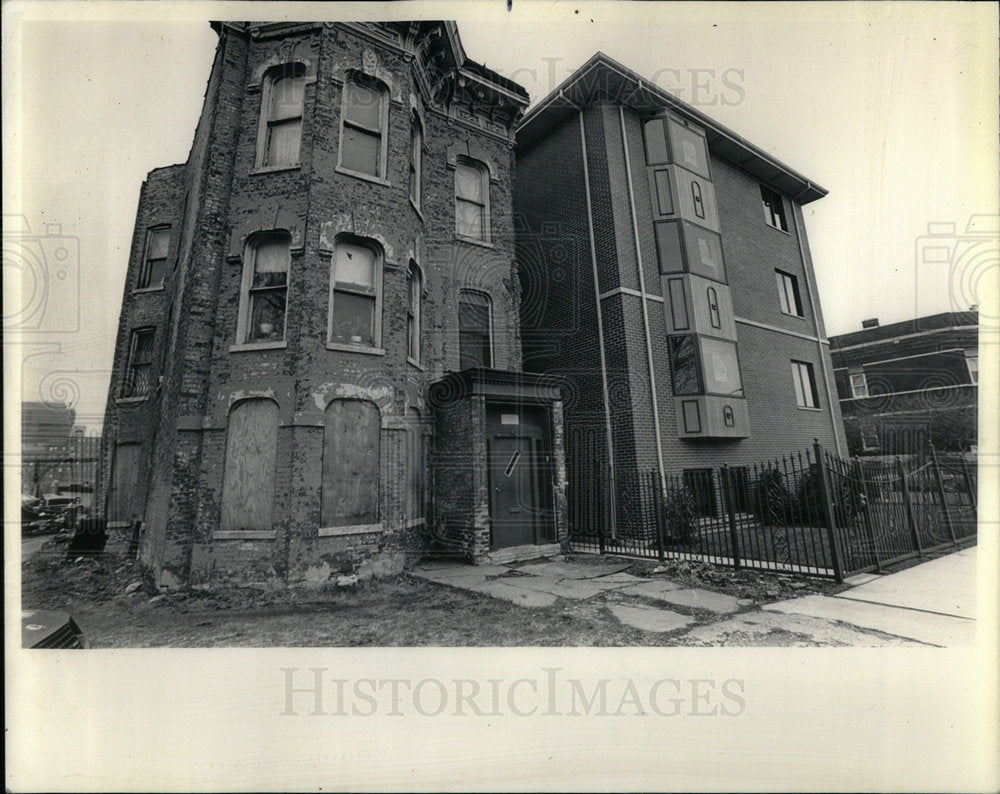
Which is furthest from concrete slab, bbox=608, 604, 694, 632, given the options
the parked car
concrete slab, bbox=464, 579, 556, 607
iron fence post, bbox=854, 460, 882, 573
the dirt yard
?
the parked car

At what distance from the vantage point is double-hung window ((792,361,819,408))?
13992 mm

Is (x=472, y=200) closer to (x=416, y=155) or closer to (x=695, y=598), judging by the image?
(x=416, y=155)

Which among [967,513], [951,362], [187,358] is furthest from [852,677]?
[187,358]

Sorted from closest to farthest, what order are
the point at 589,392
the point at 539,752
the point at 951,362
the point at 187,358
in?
the point at 539,752
the point at 951,362
the point at 187,358
the point at 589,392

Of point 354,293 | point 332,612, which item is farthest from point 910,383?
point 332,612

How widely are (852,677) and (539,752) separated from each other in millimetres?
2469

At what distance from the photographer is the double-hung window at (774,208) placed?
49.5 ft

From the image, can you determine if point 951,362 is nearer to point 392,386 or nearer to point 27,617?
point 392,386

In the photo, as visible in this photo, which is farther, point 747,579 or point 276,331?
point 276,331

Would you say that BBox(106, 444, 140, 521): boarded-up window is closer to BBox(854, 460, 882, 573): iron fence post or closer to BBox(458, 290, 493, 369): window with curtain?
BBox(458, 290, 493, 369): window with curtain

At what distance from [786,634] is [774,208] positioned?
50.8 feet

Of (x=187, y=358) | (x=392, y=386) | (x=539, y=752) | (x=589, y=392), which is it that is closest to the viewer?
(x=539, y=752)

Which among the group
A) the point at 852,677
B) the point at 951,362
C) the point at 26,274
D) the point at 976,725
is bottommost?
the point at 976,725

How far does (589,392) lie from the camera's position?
10812 millimetres
